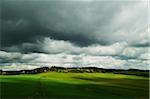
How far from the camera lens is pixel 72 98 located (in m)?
48.2

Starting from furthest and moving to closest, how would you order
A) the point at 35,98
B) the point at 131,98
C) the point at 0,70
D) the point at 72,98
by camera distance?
the point at 0,70 → the point at 131,98 → the point at 72,98 → the point at 35,98

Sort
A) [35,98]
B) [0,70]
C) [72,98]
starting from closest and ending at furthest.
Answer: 1. [35,98]
2. [72,98]
3. [0,70]

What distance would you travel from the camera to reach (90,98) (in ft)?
159

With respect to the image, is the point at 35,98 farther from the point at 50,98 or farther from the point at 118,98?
the point at 118,98

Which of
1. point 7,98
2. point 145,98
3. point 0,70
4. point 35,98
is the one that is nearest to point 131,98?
point 145,98

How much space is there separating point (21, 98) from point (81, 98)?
10.4m

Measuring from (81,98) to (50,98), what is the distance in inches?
229

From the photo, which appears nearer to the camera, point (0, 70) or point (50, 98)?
point (50, 98)

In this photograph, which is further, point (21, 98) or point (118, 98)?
point (118, 98)

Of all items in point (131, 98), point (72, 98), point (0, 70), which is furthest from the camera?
point (0, 70)

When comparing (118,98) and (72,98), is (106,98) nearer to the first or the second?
(118,98)

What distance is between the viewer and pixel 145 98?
52094 mm

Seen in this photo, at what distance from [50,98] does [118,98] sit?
506 inches

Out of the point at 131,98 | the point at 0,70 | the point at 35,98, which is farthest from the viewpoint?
the point at 0,70
